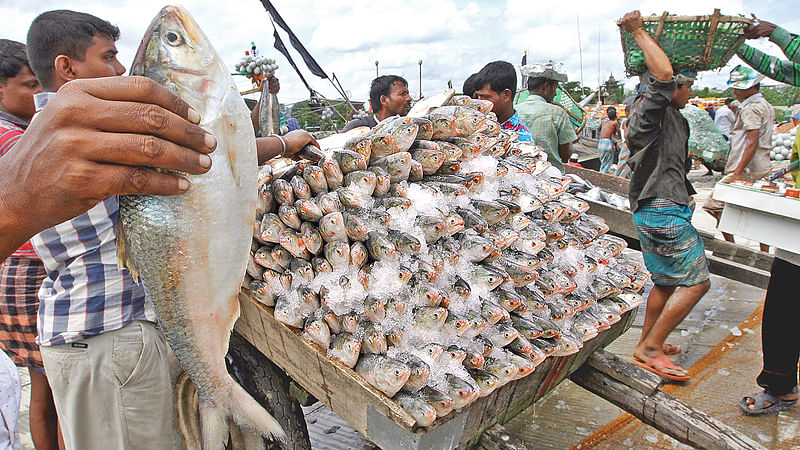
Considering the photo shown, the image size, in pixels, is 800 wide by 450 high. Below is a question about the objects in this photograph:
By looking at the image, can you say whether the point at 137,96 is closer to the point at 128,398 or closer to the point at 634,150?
the point at 128,398

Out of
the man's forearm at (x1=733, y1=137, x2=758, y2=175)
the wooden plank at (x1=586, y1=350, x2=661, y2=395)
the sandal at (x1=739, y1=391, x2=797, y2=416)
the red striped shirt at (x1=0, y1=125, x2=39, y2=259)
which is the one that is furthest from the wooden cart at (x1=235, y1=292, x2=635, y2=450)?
the man's forearm at (x1=733, y1=137, x2=758, y2=175)

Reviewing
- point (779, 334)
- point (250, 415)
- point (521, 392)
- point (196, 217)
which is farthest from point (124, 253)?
point (779, 334)

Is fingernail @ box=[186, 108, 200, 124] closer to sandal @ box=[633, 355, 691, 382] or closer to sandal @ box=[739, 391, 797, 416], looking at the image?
sandal @ box=[633, 355, 691, 382]

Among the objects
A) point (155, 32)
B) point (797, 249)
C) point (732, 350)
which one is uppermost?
point (155, 32)

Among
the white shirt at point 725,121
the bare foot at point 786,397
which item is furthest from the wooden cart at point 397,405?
the white shirt at point 725,121

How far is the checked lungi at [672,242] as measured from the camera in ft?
10.6

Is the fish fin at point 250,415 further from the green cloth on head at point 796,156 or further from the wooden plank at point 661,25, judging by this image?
the green cloth on head at point 796,156

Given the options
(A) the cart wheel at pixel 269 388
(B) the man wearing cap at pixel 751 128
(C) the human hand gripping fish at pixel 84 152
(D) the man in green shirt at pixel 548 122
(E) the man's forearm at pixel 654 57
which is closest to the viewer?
(C) the human hand gripping fish at pixel 84 152

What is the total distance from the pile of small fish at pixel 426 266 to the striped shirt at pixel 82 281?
A: 0.58 m

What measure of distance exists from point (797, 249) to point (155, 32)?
3.26 m

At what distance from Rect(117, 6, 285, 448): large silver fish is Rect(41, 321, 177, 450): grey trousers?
1.90 ft

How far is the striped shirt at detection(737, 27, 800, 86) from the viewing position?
3031mm

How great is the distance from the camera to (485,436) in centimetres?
170

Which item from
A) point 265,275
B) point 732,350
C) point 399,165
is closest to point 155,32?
point 265,275
